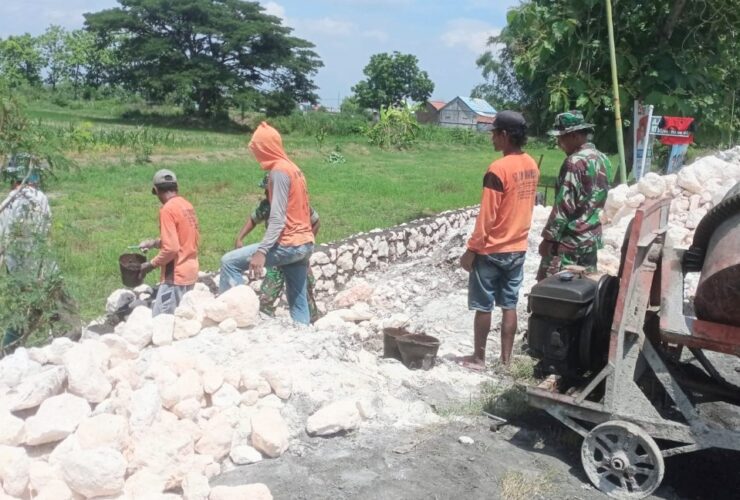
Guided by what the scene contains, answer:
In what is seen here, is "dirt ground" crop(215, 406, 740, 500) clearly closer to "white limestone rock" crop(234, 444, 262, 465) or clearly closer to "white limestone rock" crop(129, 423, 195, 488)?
"white limestone rock" crop(234, 444, 262, 465)

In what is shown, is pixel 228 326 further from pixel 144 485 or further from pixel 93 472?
pixel 93 472

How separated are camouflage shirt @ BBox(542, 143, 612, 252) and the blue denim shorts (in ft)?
1.24

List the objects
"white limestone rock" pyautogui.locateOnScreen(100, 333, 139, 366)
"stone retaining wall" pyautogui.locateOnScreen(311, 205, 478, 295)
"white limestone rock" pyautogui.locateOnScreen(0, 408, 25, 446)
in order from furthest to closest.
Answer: "stone retaining wall" pyautogui.locateOnScreen(311, 205, 478, 295), "white limestone rock" pyautogui.locateOnScreen(100, 333, 139, 366), "white limestone rock" pyautogui.locateOnScreen(0, 408, 25, 446)

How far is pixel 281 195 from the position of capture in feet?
18.3

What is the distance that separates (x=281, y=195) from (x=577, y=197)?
7.11 ft

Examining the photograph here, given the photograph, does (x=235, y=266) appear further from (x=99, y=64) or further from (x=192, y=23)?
(x=99, y=64)

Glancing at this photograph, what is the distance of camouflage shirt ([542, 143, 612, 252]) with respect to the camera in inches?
211

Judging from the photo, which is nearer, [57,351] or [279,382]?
[57,351]

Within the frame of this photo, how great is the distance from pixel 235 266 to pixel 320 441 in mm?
1931

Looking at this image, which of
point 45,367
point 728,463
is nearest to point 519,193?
point 728,463

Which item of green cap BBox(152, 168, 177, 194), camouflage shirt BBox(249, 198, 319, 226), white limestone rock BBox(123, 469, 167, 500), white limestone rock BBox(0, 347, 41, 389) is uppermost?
green cap BBox(152, 168, 177, 194)

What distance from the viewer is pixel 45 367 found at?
4.09m

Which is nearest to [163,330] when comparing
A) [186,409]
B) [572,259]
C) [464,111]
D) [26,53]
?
[186,409]

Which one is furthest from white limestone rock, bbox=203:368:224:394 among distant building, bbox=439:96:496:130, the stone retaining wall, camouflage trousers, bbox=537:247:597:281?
distant building, bbox=439:96:496:130
